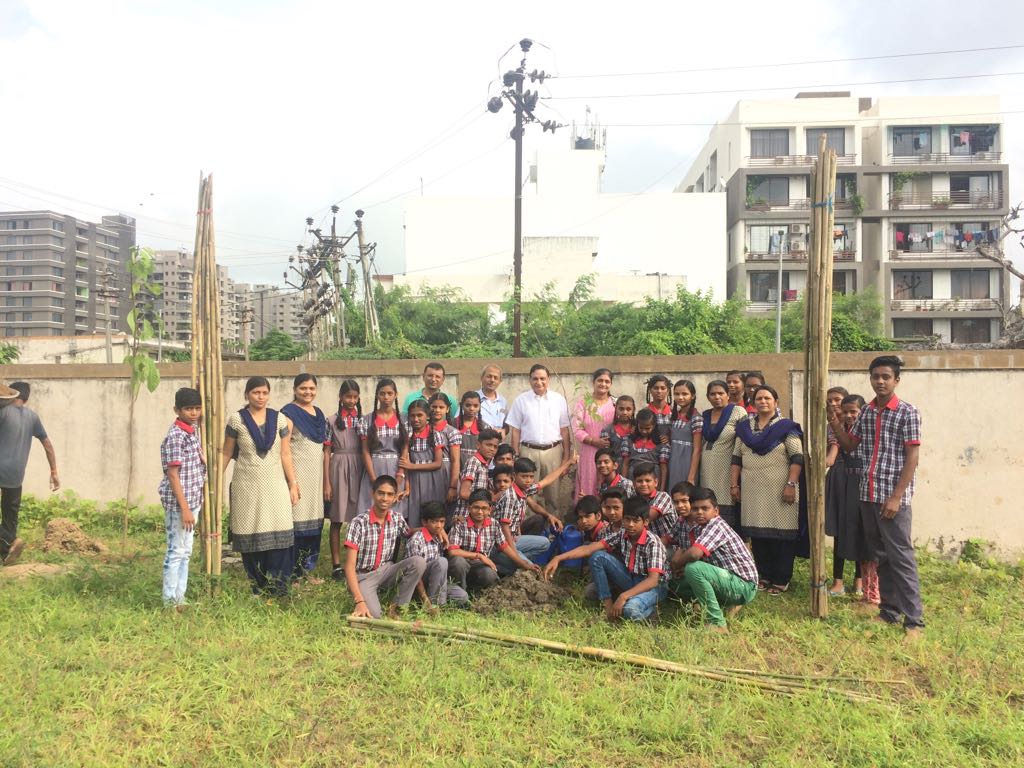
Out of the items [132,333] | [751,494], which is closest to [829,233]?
[751,494]

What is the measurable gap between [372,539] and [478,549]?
72 cm

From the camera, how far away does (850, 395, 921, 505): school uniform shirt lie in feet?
15.0

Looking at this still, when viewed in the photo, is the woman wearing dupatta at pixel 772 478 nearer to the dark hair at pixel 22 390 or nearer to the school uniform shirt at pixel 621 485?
the school uniform shirt at pixel 621 485

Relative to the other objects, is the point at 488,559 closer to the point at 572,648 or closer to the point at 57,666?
the point at 572,648

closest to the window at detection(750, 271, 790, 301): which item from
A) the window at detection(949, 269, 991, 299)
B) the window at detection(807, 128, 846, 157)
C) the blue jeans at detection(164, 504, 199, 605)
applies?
the window at detection(807, 128, 846, 157)

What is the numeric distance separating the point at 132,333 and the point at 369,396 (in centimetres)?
224

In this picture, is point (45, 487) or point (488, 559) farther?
point (45, 487)

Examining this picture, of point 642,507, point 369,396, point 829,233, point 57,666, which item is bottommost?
point 57,666

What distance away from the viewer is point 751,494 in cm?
531

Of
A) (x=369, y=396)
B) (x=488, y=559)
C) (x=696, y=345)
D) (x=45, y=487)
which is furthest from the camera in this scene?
(x=696, y=345)

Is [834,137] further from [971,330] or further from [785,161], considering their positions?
[971,330]

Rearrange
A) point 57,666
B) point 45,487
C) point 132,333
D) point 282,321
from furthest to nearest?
1. point 282,321
2. point 45,487
3. point 132,333
4. point 57,666

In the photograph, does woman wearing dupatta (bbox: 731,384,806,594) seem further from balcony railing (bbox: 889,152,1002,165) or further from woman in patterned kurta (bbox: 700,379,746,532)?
balcony railing (bbox: 889,152,1002,165)

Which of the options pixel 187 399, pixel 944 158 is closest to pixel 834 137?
pixel 944 158
